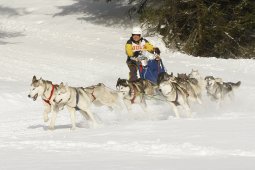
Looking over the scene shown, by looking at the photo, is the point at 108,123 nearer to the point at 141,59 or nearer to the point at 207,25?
the point at 141,59

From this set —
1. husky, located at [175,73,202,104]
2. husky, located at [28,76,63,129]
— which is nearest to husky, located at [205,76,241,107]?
husky, located at [175,73,202,104]

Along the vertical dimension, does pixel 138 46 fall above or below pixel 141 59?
above

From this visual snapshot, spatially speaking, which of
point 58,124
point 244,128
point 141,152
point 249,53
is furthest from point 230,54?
point 141,152

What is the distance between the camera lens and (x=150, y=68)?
12.1 m

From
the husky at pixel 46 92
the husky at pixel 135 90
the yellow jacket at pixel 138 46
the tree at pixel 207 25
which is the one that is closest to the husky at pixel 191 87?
the husky at pixel 135 90

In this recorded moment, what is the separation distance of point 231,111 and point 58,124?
11.1 ft

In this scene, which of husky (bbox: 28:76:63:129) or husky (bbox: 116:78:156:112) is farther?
husky (bbox: 116:78:156:112)

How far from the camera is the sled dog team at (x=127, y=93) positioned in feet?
33.9

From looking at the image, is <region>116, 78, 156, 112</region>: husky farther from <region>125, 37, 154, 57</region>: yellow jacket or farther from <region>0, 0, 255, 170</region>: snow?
<region>125, 37, 154, 57</region>: yellow jacket

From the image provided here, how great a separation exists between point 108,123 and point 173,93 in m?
1.32

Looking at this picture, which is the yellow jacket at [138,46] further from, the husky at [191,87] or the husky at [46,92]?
the husky at [46,92]

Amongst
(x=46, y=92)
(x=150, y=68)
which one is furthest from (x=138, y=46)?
(x=46, y=92)

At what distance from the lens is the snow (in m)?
7.09

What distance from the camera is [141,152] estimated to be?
24.8 ft
